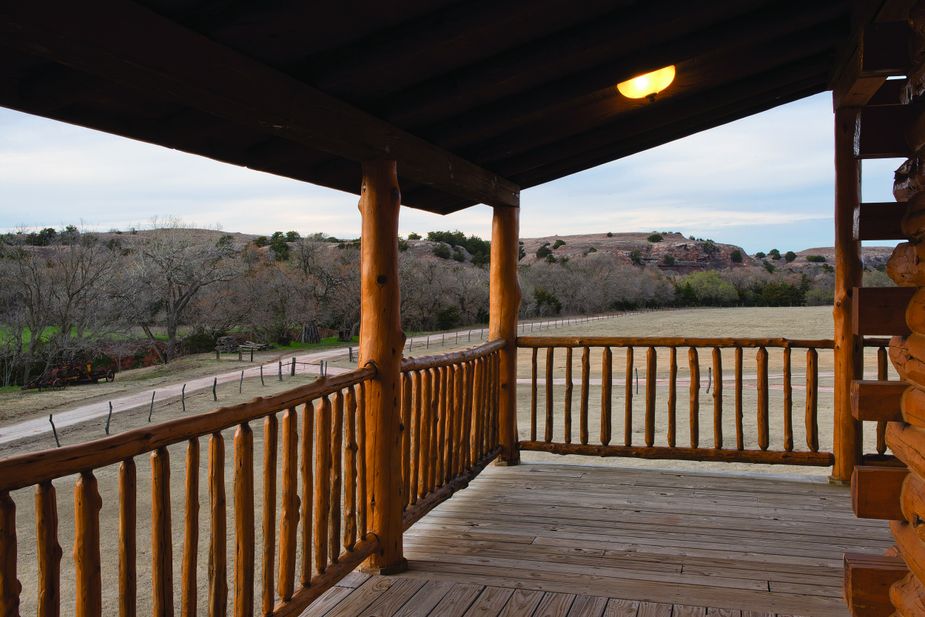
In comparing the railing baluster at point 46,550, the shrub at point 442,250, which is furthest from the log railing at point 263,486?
the shrub at point 442,250

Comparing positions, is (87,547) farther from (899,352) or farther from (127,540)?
(899,352)

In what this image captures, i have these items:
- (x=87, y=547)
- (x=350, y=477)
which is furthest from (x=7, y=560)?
(x=350, y=477)

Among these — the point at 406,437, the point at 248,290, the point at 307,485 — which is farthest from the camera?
the point at 248,290

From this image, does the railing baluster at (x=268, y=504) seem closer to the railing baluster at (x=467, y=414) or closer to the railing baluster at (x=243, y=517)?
the railing baluster at (x=243, y=517)

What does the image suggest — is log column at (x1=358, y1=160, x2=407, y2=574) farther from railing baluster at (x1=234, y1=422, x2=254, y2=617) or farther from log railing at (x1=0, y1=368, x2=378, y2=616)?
railing baluster at (x1=234, y1=422, x2=254, y2=617)

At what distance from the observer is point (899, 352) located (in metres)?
1.91

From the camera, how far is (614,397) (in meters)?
18.0

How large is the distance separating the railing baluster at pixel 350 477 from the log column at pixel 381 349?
93 mm

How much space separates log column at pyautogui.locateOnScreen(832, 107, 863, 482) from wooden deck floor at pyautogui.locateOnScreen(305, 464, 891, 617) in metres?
0.30

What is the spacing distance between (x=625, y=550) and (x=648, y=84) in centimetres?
232

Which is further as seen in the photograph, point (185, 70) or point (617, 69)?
point (617, 69)

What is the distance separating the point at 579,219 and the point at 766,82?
183 feet

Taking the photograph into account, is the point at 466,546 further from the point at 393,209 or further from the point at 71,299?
the point at 71,299

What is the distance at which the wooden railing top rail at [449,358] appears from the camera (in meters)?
3.28
